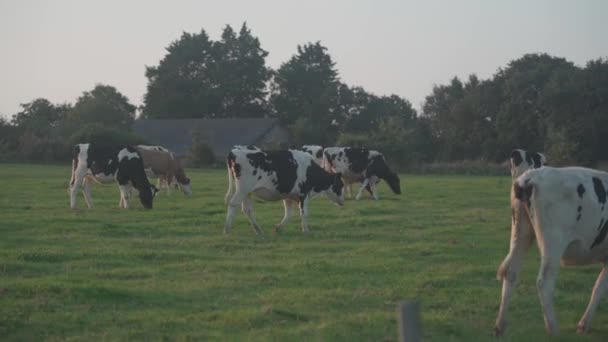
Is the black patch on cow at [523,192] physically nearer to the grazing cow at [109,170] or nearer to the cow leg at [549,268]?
the cow leg at [549,268]

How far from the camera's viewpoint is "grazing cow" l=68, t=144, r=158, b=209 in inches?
932

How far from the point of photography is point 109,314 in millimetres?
9258

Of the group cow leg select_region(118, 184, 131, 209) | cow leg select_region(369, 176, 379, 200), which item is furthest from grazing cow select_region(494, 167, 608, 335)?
cow leg select_region(369, 176, 379, 200)

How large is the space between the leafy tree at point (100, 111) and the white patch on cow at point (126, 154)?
60.9m

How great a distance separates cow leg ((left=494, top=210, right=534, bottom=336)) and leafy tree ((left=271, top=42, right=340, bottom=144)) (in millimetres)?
76025

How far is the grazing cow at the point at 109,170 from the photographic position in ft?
77.7

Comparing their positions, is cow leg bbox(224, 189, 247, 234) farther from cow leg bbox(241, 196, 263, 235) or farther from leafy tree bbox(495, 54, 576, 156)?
leafy tree bbox(495, 54, 576, 156)

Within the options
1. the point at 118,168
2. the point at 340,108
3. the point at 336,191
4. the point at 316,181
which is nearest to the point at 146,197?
the point at 118,168

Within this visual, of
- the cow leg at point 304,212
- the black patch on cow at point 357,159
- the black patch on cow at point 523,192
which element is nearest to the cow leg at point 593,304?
the black patch on cow at point 523,192

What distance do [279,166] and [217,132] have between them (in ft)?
209

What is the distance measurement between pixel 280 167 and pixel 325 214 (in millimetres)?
3231

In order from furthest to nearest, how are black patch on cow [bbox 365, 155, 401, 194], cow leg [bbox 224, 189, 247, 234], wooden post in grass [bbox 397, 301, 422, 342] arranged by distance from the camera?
black patch on cow [bbox 365, 155, 401, 194] < cow leg [bbox 224, 189, 247, 234] < wooden post in grass [bbox 397, 301, 422, 342]

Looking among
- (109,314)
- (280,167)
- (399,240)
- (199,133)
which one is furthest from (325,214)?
(199,133)

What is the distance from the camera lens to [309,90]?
91.2m
